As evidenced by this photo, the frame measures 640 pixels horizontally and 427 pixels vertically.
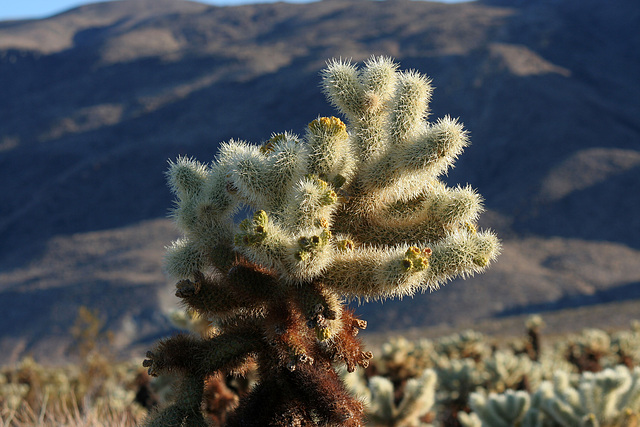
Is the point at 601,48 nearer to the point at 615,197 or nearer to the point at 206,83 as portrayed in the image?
the point at 615,197

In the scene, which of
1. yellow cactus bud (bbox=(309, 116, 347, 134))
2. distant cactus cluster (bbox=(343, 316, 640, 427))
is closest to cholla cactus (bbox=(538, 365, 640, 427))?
distant cactus cluster (bbox=(343, 316, 640, 427))

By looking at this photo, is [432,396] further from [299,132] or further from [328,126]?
[299,132]

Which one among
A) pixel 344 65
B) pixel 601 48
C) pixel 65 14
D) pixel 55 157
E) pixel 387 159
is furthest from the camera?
pixel 65 14

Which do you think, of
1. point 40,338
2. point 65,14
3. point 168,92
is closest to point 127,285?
point 40,338

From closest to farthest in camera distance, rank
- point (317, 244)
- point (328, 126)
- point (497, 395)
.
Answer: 1. point (317, 244)
2. point (328, 126)
3. point (497, 395)

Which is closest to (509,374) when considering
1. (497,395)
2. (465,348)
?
(497,395)

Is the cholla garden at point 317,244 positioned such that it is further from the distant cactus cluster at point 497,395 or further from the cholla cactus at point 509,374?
the cholla cactus at point 509,374
